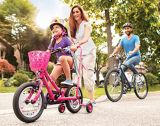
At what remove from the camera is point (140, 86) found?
40.6ft

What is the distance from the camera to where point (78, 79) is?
8.34 m

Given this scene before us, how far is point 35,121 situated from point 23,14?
5495 centimetres

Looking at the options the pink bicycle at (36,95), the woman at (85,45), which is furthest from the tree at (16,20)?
the pink bicycle at (36,95)

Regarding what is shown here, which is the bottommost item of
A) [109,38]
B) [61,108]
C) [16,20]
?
[61,108]

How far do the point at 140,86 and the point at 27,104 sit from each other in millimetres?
6137

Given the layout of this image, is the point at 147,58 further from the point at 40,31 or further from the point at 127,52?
the point at 40,31

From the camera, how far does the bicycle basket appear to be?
6.89 metres

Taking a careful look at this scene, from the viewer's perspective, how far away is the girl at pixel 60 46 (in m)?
7.99

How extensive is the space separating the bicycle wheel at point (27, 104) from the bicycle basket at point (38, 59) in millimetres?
305

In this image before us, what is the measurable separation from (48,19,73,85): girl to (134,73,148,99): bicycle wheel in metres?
4.35

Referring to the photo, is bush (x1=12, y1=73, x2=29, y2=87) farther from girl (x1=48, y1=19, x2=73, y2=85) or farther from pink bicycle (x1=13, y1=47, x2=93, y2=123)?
pink bicycle (x1=13, y1=47, x2=93, y2=123)

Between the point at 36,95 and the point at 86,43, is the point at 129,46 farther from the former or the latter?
the point at 36,95

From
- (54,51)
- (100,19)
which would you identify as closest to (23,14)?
(100,19)

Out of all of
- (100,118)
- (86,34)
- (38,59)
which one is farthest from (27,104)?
(86,34)
